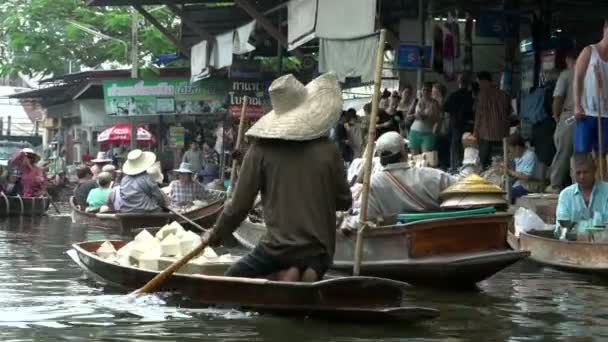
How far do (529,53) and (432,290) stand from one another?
8640mm

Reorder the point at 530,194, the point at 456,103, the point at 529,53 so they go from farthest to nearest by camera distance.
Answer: the point at 529,53 < the point at 456,103 < the point at 530,194

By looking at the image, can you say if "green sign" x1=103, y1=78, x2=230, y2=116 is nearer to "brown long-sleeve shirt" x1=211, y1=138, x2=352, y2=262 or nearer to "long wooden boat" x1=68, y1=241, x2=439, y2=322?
"long wooden boat" x1=68, y1=241, x2=439, y2=322

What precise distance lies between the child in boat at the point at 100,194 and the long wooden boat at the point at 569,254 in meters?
10.00

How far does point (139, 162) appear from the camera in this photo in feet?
56.8

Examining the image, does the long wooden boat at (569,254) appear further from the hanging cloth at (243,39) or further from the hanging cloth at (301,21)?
the hanging cloth at (243,39)

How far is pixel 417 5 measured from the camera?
18.8m

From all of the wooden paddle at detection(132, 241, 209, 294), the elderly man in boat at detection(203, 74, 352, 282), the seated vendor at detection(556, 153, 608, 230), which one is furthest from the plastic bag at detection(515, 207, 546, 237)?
the elderly man in boat at detection(203, 74, 352, 282)

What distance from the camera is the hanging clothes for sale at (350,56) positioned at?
15078mm

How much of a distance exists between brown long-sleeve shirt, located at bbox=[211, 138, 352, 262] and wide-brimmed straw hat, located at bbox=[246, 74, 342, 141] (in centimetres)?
10

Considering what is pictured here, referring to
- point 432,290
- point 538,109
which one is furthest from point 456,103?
point 432,290

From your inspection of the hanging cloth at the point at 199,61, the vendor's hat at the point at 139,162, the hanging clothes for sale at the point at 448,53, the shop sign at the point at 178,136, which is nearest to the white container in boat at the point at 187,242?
the vendor's hat at the point at 139,162

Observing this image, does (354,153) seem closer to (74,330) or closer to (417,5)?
(417,5)

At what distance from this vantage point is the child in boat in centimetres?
1984

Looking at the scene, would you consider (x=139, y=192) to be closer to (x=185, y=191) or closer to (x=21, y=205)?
(x=185, y=191)
